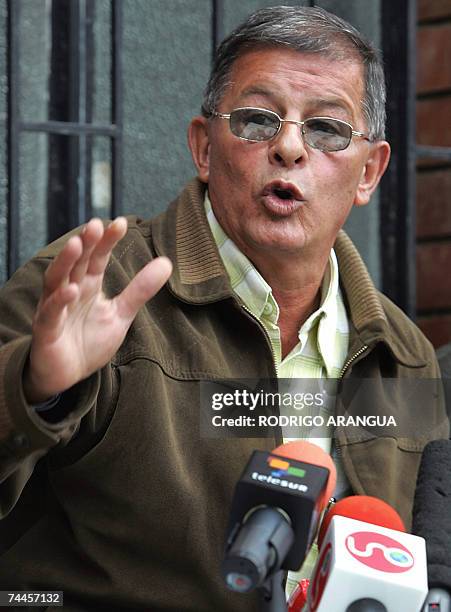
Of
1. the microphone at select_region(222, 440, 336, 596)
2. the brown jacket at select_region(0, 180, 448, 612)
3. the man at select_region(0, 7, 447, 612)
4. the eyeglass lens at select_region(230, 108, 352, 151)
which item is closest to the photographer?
the microphone at select_region(222, 440, 336, 596)

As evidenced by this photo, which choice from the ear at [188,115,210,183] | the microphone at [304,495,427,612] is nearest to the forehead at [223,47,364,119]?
the ear at [188,115,210,183]

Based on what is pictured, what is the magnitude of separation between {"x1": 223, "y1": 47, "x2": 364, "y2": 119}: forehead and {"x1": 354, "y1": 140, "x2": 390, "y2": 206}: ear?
0.20m

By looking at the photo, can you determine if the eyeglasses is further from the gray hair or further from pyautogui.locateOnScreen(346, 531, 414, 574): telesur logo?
pyautogui.locateOnScreen(346, 531, 414, 574): telesur logo

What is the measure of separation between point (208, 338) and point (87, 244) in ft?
2.94

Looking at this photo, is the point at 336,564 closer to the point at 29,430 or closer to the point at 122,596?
the point at 29,430

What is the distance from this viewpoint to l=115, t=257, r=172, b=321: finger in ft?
6.35

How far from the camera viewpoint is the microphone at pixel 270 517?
1.57 m

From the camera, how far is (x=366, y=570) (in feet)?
5.64

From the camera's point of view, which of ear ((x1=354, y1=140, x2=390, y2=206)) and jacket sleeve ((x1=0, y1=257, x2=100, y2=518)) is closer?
jacket sleeve ((x1=0, y1=257, x2=100, y2=518))

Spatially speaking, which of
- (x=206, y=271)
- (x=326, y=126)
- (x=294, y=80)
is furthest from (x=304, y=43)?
(x=206, y=271)

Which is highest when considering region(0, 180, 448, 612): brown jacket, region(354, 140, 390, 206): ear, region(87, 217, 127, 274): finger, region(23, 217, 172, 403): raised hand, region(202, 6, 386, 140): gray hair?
region(202, 6, 386, 140): gray hair

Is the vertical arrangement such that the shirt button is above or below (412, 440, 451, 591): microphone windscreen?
above

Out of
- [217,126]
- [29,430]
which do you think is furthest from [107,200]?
[29,430]

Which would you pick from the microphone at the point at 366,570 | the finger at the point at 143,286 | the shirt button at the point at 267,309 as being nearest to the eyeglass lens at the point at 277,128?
the shirt button at the point at 267,309
